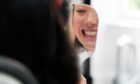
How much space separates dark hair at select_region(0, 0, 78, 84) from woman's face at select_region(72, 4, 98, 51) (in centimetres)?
70

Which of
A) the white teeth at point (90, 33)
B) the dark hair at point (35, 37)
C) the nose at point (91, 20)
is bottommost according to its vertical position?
the white teeth at point (90, 33)

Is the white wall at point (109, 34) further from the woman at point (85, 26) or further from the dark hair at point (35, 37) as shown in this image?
the dark hair at point (35, 37)

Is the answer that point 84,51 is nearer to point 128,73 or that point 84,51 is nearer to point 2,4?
point 2,4

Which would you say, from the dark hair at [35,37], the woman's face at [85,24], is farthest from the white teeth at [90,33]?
the dark hair at [35,37]

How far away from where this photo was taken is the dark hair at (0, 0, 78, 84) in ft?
1.87

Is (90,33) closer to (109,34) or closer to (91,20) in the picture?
(91,20)

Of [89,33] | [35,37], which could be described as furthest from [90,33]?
[35,37]

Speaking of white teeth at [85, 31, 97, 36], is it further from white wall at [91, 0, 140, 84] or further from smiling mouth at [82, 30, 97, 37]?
white wall at [91, 0, 140, 84]

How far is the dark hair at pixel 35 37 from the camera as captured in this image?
57 cm

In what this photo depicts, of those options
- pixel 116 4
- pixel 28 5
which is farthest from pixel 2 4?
pixel 116 4

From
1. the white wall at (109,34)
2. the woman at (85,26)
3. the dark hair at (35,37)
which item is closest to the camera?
the dark hair at (35,37)

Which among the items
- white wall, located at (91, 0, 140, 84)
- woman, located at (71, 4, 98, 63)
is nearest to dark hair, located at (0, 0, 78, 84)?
woman, located at (71, 4, 98, 63)

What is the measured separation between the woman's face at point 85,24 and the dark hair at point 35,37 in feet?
2.28

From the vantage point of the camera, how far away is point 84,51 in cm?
129
